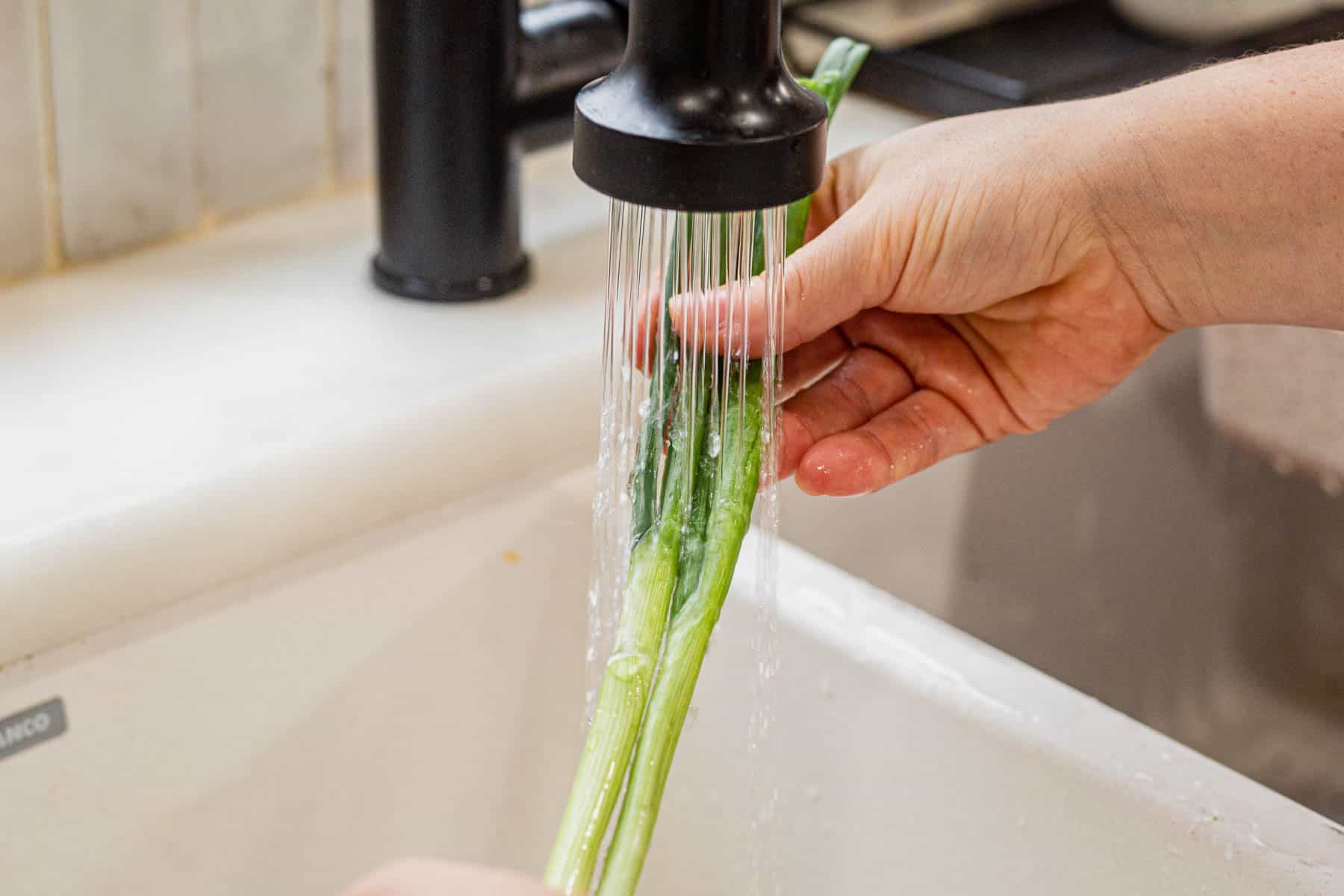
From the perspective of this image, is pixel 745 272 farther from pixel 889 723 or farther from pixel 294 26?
pixel 294 26

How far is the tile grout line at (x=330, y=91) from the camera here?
2.70 ft

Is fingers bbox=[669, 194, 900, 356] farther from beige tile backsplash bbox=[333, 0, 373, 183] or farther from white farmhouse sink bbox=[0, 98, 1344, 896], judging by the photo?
beige tile backsplash bbox=[333, 0, 373, 183]

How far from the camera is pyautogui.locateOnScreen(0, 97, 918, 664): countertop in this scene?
59cm

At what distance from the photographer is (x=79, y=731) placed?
0.58 meters

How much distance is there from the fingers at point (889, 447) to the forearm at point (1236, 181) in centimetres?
10

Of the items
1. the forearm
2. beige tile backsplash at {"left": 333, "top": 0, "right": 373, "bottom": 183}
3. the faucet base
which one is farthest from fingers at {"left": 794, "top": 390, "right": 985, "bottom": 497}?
beige tile backsplash at {"left": 333, "top": 0, "right": 373, "bottom": 183}

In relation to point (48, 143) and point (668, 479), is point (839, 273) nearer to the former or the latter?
point (668, 479)

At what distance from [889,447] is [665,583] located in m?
0.16

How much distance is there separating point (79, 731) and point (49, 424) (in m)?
0.13

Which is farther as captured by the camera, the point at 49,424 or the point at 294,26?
the point at 294,26

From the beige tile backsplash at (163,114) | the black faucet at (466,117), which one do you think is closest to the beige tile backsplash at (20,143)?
the beige tile backsplash at (163,114)

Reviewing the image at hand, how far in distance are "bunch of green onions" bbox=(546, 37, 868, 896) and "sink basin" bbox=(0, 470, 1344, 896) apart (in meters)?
0.14

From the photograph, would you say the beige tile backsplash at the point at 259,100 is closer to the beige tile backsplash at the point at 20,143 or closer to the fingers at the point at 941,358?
the beige tile backsplash at the point at 20,143

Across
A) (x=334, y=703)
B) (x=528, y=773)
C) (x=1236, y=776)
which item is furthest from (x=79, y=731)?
(x=1236, y=776)
